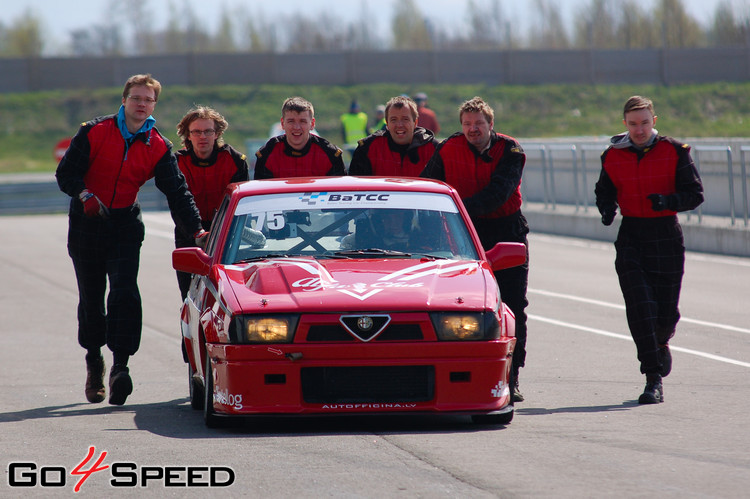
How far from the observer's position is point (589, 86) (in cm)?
6475

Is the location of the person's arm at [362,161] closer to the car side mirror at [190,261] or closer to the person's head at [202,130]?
the person's head at [202,130]

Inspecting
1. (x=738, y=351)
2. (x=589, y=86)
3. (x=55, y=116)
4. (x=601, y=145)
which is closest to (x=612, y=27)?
(x=589, y=86)

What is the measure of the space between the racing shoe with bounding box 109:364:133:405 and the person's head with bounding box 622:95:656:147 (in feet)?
11.6

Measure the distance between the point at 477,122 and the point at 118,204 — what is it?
238 centimetres

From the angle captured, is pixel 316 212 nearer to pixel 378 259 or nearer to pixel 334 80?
pixel 378 259

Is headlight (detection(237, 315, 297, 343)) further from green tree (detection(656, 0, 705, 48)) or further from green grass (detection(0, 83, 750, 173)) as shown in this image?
green tree (detection(656, 0, 705, 48))

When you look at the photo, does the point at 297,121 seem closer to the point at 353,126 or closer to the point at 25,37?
the point at 353,126

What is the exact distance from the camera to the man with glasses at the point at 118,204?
8555 millimetres

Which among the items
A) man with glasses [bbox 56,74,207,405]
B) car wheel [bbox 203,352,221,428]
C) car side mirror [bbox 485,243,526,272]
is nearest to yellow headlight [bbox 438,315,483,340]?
car side mirror [bbox 485,243,526,272]

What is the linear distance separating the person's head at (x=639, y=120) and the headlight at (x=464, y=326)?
2.16m

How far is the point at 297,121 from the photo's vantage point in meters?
9.41

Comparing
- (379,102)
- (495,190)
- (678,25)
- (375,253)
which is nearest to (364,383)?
(375,253)

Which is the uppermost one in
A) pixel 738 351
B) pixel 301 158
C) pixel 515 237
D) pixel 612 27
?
pixel 612 27

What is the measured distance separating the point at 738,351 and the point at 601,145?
15.7 metres
